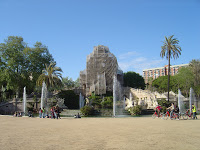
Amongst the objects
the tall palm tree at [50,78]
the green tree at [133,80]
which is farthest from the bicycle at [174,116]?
the green tree at [133,80]

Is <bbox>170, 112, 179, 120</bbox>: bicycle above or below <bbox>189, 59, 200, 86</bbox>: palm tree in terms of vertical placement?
below

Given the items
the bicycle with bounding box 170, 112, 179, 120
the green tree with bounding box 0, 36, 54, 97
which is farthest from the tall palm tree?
the bicycle with bounding box 170, 112, 179, 120

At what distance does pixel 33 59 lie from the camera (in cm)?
4681

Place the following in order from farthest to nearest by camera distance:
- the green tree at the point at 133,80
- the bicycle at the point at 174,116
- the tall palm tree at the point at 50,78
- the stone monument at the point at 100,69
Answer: the green tree at the point at 133,80 < the stone monument at the point at 100,69 < the tall palm tree at the point at 50,78 < the bicycle at the point at 174,116

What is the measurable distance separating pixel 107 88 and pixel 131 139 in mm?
45017

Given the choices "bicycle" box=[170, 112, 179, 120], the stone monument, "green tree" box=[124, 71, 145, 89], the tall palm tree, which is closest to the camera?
"bicycle" box=[170, 112, 179, 120]

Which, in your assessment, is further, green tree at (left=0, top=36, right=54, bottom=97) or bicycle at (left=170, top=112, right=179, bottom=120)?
green tree at (left=0, top=36, right=54, bottom=97)

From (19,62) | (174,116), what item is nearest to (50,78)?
(19,62)

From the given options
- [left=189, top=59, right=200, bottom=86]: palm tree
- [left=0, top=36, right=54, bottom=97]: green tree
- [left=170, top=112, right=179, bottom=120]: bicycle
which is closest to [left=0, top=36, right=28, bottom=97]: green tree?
[left=0, top=36, right=54, bottom=97]: green tree

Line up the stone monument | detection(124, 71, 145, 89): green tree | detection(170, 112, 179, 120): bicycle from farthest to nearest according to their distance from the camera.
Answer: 1. detection(124, 71, 145, 89): green tree
2. the stone monument
3. detection(170, 112, 179, 120): bicycle

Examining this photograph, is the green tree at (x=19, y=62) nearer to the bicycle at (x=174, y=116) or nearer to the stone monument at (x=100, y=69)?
the stone monument at (x=100, y=69)

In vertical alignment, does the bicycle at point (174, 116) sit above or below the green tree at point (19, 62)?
below

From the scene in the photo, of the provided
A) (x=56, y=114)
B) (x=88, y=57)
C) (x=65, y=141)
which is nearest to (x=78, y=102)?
(x=88, y=57)

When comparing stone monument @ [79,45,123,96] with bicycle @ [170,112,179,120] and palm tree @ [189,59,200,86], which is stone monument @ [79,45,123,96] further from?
bicycle @ [170,112,179,120]
